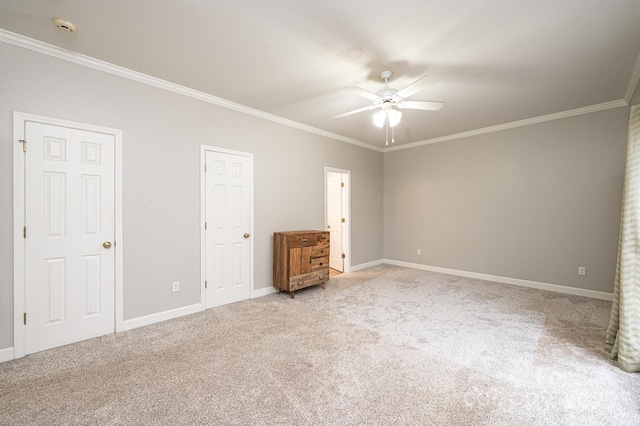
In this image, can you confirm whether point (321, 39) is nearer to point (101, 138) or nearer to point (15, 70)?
point (101, 138)

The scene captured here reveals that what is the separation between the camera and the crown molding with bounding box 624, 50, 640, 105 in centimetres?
282

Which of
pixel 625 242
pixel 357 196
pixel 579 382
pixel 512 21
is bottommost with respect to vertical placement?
pixel 579 382

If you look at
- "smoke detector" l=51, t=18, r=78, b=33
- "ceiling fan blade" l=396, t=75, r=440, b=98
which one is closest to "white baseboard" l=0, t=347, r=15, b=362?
"smoke detector" l=51, t=18, r=78, b=33

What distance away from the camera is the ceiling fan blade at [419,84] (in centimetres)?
236

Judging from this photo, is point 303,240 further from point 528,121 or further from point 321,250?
point 528,121

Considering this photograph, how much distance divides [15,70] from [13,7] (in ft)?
1.97

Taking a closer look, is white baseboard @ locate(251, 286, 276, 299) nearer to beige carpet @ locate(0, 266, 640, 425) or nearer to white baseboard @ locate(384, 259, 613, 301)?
beige carpet @ locate(0, 266, 640, 425)

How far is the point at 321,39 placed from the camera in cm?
238

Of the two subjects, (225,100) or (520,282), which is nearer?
(225,100)

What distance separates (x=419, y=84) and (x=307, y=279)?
10.2 feet

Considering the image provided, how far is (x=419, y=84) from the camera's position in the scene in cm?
250

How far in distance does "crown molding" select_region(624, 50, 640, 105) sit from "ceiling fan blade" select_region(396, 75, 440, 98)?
2.20m

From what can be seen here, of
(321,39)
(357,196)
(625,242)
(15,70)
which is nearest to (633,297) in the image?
(625,242)

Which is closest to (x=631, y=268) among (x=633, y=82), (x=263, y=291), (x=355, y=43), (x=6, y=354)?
(x=633, y=82)
